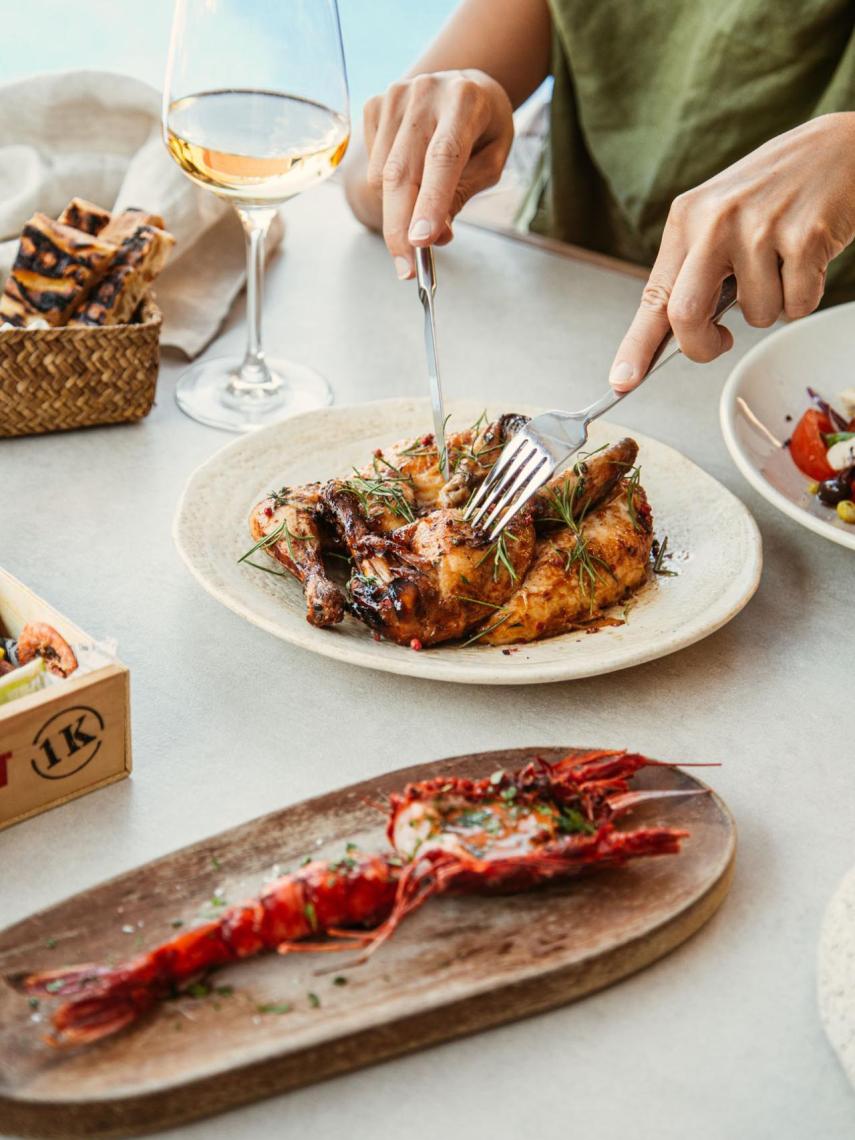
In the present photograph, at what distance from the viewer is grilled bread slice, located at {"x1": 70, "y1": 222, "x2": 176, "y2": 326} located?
176 centimetres

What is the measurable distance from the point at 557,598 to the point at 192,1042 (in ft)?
2.19

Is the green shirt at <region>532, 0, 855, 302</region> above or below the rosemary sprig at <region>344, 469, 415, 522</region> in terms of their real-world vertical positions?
above

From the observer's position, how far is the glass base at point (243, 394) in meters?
1.86

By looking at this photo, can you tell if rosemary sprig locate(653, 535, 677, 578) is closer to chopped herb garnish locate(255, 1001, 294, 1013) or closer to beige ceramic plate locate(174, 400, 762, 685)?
beige ceramic plate locate(174, 400, 762, 685)

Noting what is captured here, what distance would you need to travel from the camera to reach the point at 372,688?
1.34m

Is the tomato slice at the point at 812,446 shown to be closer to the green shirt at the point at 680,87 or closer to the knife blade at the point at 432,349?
the knife blade at the point at 432,349

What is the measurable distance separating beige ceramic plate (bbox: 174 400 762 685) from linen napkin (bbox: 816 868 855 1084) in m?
0.33

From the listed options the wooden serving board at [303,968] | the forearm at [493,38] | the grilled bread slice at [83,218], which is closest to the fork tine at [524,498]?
the wooden serving board at [303,968]

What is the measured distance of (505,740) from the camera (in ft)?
4.17

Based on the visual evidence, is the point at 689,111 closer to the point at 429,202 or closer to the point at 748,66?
the point at 748,66

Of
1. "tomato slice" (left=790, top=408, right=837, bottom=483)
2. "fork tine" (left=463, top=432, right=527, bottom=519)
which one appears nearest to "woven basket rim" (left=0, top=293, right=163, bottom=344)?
"fork tine" (left=463, top=432, right=527, bottom=519)

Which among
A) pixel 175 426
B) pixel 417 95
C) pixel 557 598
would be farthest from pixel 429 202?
pixel 557 598

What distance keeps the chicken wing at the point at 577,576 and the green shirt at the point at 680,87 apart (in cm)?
120

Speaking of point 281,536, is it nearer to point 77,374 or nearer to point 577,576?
point 577,576
